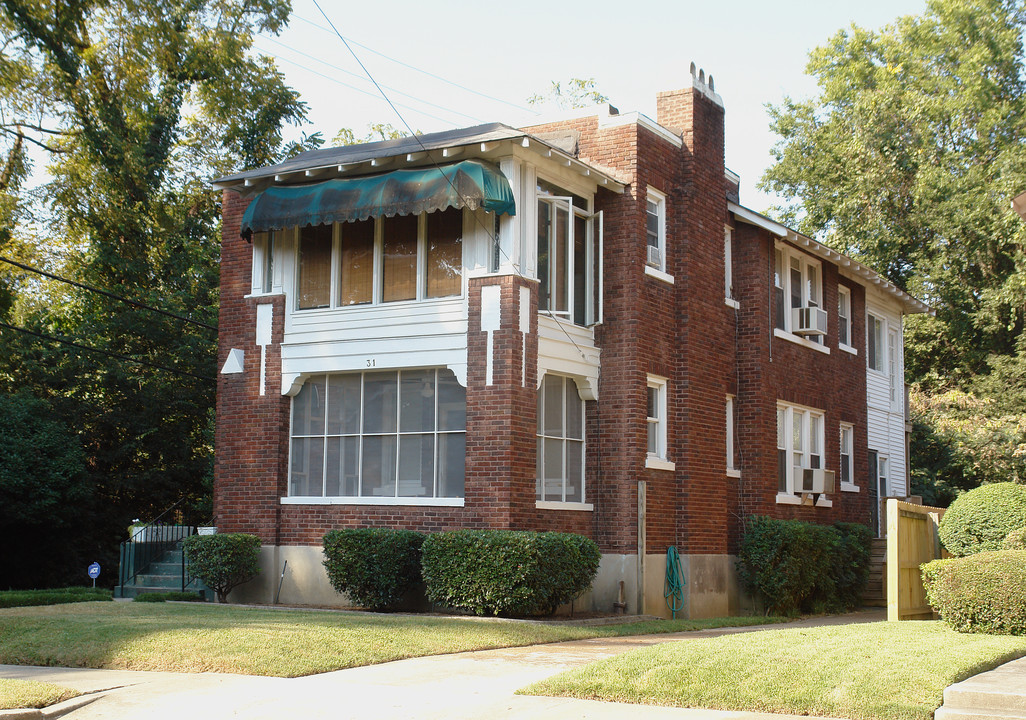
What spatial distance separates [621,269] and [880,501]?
13367 mm

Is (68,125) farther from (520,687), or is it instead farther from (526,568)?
(520,687)

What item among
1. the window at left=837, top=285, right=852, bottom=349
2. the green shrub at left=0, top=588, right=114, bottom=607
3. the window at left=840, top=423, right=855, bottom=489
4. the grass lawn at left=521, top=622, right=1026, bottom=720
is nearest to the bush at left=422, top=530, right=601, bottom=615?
the grass lawn at left=521, top=622, right=1026, bottom=720

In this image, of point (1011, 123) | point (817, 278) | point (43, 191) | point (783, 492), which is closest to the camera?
point (783, 492)

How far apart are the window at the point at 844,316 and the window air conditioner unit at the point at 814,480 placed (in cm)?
406

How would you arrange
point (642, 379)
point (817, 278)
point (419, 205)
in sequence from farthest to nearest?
point (817, 278)
point (642, 379)
point (419, 205)

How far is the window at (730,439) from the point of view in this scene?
23.1 meters

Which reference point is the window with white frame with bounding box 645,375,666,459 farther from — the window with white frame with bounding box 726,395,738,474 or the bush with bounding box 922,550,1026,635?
the bush with bounding box 922,550,1026,635

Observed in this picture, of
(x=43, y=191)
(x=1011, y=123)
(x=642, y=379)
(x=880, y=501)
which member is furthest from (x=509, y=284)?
(x=1011, y=123)

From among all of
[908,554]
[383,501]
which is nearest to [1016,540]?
[908,554]

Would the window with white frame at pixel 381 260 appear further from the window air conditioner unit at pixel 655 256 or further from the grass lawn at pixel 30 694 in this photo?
the grass lawn at pixel 30 694

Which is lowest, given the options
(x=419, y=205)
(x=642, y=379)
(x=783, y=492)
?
(x=783, y=492)

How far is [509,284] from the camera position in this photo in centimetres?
1802

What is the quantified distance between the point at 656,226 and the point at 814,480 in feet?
24.8

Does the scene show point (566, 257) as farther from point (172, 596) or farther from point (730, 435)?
point (172, 596)
